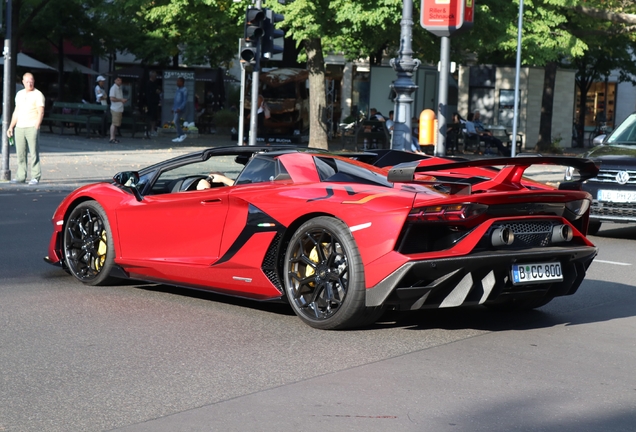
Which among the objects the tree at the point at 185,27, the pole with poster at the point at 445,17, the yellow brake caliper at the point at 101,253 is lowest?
the yellow brake caliper at the point at 101,253

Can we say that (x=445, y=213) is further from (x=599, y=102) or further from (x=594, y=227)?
(x=599, y=102)

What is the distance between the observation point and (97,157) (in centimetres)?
2397

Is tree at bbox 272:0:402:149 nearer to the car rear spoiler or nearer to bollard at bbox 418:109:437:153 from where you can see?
bollard at bbox 418:109:437:153

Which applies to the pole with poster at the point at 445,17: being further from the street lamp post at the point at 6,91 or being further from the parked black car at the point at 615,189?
the street lamp post at the point at 6,91

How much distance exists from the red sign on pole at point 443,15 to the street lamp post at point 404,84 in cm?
38

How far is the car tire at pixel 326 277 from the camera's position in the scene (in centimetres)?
643

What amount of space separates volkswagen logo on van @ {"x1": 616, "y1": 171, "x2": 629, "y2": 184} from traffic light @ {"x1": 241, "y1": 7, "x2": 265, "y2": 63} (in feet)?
22.6

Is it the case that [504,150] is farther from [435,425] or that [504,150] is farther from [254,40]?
[435,425]

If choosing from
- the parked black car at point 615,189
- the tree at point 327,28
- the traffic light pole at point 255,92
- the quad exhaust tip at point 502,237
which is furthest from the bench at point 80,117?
Result: the quad exhaust tip at point 502,237

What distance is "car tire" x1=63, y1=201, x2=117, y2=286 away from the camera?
823 centimetres

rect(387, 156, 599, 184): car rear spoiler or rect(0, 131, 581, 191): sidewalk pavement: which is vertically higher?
rect(387, 156, 599, 184): car rear spoiler

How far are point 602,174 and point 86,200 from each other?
6958 millimetres

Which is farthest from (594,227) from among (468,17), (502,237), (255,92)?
(502,237)

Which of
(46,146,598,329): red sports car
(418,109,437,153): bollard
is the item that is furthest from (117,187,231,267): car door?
(418,109,437,153): bollard
